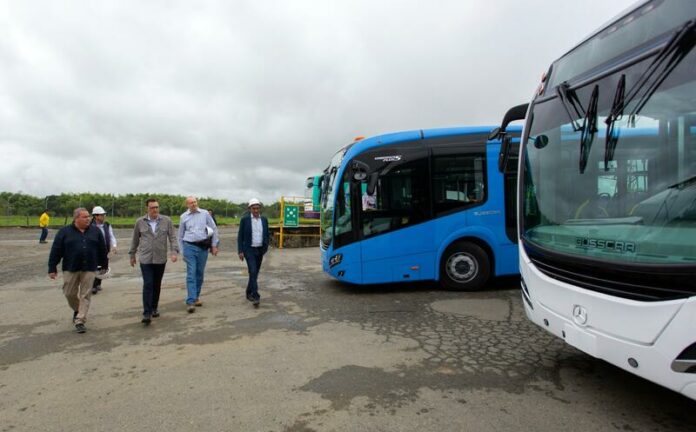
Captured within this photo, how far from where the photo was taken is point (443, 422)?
9.36 ft

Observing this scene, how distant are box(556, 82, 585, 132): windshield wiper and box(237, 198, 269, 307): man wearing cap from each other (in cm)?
472

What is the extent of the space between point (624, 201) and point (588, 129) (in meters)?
0.69

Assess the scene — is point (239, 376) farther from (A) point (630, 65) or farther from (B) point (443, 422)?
(A) point (630, 65)

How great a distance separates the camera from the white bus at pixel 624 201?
235 centimetres

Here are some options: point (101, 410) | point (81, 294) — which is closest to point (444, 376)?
point (101, 410)

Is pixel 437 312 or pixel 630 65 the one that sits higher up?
pixel 630 65

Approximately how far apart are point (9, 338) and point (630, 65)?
24.1 ft

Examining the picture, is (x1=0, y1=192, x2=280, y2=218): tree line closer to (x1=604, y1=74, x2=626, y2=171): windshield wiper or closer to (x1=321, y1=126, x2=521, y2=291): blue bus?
(x1=321, y1=126, x2=521, y2=291): blue bus

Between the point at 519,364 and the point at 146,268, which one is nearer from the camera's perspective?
the point at 519,364

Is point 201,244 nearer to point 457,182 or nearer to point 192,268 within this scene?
point 192,268

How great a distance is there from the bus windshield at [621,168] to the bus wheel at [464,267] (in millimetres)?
3297

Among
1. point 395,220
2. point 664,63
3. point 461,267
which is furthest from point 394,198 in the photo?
point 664,63

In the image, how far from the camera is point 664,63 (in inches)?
105

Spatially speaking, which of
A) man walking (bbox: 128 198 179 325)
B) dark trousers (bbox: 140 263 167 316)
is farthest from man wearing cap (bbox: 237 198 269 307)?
dark trousers (bbox: 140 263 167 316)
